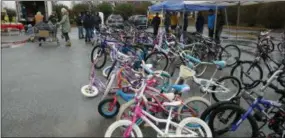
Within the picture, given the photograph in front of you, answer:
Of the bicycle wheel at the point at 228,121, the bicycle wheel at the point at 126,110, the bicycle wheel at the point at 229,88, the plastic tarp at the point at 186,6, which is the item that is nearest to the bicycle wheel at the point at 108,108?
the bicycle wheel at the point at 126,110

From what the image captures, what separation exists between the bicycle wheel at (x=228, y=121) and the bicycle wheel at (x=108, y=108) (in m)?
1.62

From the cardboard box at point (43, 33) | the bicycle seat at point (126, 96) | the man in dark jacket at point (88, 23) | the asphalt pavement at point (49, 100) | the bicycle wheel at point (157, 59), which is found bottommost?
the asphalt pavement at point (49, 100)

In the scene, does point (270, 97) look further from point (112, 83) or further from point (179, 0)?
Answer: point (179, 0)

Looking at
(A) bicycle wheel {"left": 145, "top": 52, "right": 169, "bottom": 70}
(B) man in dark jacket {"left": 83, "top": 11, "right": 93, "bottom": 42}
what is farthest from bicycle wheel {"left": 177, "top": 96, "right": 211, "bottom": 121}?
(B) man in dark jacket {"left": 83, "top": 11, "right": 93, "bottom": 42}

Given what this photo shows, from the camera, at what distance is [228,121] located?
3867 millimetres

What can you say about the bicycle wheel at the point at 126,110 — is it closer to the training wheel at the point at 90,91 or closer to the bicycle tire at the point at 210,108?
the bicycle tire at the point at 210,108

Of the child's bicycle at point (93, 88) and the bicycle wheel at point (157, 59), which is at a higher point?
the bicycle wheel at point (157, 59)

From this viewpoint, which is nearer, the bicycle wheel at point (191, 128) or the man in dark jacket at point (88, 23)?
the bicycle wheel at point (191, 128)

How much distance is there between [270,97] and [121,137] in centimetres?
367

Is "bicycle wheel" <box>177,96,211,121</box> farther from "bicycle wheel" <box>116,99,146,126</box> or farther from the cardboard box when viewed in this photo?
the cardboard box

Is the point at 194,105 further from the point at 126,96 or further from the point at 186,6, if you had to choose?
the point at 186,6

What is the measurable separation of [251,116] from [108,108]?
7.43ft

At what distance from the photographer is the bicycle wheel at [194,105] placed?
407 centimetres

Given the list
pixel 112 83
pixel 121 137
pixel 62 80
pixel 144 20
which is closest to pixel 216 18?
pixel 62 80
